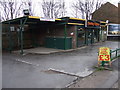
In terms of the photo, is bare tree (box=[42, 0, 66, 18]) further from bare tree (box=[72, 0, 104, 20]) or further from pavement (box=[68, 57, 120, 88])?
pavement (box=[68, 57, 120, 88])

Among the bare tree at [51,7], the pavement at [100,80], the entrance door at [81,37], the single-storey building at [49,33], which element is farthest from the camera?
the bare tree at [51,7]

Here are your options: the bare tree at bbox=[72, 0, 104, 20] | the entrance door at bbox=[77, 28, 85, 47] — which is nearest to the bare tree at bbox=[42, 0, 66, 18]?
the bare tree at bbox=[72, 0, 104, 20]

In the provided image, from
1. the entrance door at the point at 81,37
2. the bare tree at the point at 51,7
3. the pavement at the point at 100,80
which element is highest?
the bare tree at the point at 51,7

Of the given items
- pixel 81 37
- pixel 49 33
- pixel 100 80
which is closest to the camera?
pixel 100 80

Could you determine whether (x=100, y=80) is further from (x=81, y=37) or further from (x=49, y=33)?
(x=49, y=33)

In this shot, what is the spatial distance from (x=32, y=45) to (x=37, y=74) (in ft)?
38.8

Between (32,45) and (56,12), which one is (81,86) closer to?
(32,45)

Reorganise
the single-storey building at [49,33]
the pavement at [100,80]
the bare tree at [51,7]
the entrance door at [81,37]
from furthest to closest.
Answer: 1. the bare tree at [51,7]
2. the entrance door at [81,37]
3. the single-storey building at [49,33]
4. the pavement at [100,80]

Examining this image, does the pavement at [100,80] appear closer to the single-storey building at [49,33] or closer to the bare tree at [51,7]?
the single-storey building at [49,33]

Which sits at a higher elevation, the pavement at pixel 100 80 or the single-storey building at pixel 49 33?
the single-storey building at pixel 49 33

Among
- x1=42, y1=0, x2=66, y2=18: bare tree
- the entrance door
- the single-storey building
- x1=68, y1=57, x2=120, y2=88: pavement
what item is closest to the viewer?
x1=68, y1=57, x2=120, y2=88: pavement

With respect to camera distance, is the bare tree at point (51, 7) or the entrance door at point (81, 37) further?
the bare tree at point (51, 7)

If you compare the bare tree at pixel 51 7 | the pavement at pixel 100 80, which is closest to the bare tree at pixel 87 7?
the bare tree at pixel 51 7

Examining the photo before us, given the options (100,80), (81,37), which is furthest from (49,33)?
(100,80)
